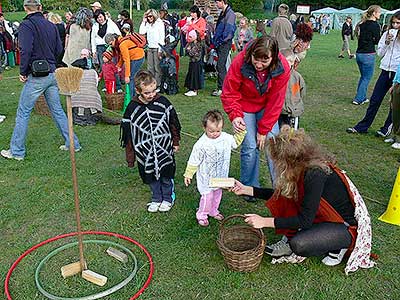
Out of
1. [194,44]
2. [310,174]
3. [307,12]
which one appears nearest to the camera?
[310,174]

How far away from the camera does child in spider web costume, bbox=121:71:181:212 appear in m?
3.80

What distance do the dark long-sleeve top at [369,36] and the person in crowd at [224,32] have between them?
93.0 inches

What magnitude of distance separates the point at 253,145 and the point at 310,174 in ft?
3.84

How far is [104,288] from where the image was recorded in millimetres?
3029

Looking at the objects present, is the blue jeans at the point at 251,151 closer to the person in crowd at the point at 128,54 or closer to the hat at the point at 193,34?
the person in crowd at the point at 128,54

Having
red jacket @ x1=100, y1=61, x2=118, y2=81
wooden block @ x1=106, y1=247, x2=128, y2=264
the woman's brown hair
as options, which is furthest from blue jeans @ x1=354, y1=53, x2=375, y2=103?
wooden block @ x1=106, y1=247, x2=128, y2=264

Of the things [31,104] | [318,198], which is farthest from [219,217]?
[31,104]

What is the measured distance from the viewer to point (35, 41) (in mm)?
4922

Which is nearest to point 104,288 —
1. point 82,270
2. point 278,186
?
point 82,270

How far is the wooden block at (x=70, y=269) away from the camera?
311 centimetres

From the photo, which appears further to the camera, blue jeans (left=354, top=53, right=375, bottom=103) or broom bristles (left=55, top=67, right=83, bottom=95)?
blue jeans (left=354, top=53, right=375, bottom=103)

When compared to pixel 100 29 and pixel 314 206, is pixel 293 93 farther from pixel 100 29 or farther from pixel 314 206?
pixel 100 29

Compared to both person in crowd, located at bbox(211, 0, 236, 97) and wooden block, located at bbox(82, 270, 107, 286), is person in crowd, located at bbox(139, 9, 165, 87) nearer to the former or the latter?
person in crowd, located at bbox(211, 0, 236, 97)

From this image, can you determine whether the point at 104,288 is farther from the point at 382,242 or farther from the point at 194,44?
the point at 194,44
